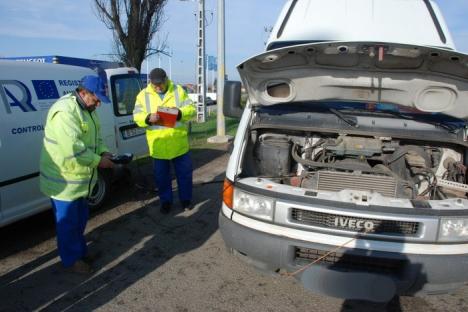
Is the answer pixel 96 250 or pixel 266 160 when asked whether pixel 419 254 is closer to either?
pixel 266 160

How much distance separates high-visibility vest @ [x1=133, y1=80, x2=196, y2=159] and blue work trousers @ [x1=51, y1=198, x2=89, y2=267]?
1.51m

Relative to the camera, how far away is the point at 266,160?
3635 millimetres

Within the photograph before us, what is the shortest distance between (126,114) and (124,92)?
0.36m

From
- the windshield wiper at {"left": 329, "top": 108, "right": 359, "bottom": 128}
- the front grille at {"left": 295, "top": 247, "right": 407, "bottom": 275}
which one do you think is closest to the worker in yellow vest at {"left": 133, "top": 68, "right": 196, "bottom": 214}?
the windshield wiper at {"left": 329, "top": 108, "right": 359, "bottom": 128}

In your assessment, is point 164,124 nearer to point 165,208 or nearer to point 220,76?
point 165,208

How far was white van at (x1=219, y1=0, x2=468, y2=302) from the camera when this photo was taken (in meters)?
2.65

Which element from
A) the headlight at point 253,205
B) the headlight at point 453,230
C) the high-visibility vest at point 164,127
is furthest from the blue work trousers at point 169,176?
the headlight at point 453,230

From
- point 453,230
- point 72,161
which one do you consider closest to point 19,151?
point 72,161

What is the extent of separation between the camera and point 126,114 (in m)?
5.85

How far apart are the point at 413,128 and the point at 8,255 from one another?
4091 mm

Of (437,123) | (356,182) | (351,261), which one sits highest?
(437,123)

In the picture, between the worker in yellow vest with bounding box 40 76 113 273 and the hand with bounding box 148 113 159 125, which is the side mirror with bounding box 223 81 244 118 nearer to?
the hand with bounding box 148 113 159 125

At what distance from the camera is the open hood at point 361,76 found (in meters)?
2.99

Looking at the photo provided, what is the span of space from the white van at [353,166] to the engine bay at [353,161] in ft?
0.03
